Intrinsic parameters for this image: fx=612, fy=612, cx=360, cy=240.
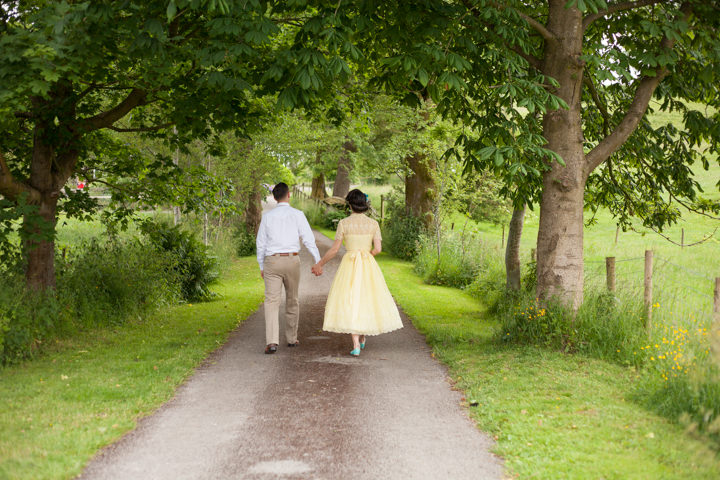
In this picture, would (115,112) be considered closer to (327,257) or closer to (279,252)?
(279,252)

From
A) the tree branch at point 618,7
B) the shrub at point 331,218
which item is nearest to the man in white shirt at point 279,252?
the tree branch at point 618,7

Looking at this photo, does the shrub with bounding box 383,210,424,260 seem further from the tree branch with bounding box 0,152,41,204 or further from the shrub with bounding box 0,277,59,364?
the shrub with bounding box 0,277,59,364

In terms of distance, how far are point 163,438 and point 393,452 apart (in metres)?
1.94

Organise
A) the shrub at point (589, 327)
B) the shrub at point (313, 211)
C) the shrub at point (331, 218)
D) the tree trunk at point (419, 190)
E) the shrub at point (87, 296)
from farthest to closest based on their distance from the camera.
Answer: the shrub at point (313, 211) → the shrub at point (331, 218) → the tree trunk at point (419, 190) → the shrub at point (87, 296) → the shrub at point (589, 327)

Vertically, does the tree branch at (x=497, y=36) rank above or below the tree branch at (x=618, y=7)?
below

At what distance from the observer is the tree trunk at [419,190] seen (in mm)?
24297

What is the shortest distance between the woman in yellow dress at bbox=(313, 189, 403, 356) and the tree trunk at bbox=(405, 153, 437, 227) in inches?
606

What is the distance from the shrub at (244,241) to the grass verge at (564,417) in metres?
17.4

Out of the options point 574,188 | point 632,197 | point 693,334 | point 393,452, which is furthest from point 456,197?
point 393,452

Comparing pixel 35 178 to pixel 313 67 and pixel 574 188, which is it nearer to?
pixel 313 67

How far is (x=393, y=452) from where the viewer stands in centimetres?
489

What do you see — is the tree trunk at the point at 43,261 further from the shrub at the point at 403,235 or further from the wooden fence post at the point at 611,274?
the shrub at the point at 403,235

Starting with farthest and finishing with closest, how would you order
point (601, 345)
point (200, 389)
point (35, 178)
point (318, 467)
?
point (35, 178)
point (601, 345)
point (200, 389)
point (318, 467)

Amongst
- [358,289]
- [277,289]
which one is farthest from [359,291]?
[277,289]
